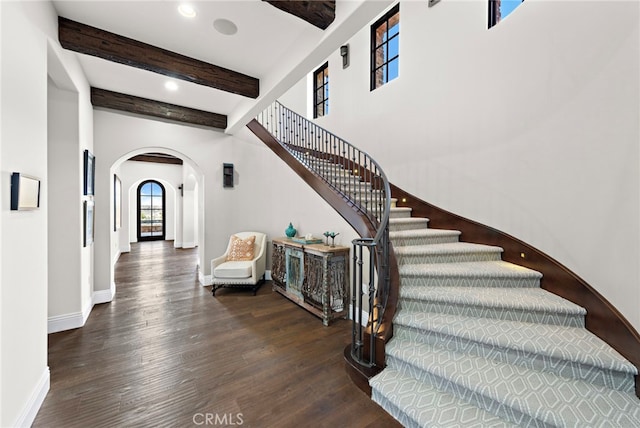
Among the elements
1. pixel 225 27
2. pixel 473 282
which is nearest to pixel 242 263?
pixel 225 27

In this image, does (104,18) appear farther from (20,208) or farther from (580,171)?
(580,171)

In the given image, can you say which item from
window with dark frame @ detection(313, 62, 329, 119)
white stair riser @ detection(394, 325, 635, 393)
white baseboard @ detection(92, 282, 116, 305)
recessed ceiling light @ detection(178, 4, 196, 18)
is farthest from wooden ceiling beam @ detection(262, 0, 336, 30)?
white baseboard @ detection(92, 282, 116, 305)

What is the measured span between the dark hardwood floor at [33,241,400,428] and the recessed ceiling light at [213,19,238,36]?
3197mm

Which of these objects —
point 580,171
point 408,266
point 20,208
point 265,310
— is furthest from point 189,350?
point 580,171

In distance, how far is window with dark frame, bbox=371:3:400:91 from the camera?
432 cm

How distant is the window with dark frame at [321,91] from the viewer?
18.8ft

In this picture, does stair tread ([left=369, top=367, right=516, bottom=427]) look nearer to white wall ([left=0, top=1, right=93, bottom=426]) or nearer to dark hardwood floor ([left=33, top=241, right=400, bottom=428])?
dark hardwood floor ([left=33, top=241, right=400, bottom=428])

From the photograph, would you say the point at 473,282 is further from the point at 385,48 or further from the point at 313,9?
the point at 385,48

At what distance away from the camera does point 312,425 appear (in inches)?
69.4

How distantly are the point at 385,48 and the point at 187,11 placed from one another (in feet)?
11.1

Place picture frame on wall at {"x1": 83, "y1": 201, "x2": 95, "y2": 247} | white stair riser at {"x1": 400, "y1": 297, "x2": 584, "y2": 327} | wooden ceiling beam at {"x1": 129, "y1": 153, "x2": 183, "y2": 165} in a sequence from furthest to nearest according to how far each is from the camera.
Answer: wooden ceiling beam at {"x1": 129, "y1": 153, "x2": 183, "y2": 165}
picture frame on wall at {"x1": 83, "y1": 201, "x2": 95, "y2": 247}
white stair riser at {"x1": 400, "y1": 297, "x2": 584, "y2": 327}

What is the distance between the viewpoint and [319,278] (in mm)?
3480

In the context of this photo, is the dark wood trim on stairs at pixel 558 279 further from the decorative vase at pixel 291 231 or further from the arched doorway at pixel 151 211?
the arched doorway at pixel 151 211

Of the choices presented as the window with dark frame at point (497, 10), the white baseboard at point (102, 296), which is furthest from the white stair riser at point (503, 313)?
the white baseboard at point (102, 296)
